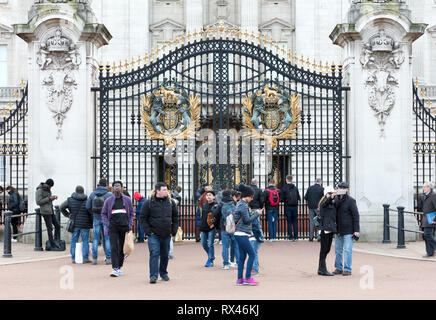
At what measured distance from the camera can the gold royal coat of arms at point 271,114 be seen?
54.7ft

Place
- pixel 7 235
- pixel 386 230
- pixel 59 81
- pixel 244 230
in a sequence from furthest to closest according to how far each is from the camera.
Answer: pixel 59 81 < pixel 386 230 < pixel 7 235 < pixel 244 230

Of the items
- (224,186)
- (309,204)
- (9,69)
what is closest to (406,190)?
(309,204)

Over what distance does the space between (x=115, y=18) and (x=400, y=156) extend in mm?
24543

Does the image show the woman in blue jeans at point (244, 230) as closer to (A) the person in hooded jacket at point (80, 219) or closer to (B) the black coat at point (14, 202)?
(A) the person in hooded jacket at point (80, 219)

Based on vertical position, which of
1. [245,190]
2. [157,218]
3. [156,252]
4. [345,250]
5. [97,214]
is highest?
[245,190]

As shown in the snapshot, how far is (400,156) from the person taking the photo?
1642 cm

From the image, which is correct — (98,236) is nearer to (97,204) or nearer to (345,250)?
(97,204)

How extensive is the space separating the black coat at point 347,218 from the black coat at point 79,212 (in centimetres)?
A: 495

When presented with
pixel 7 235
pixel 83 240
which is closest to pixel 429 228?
pixel 83 240

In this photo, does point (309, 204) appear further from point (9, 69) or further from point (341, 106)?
point (9, 69)

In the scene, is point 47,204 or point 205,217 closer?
point 205,217

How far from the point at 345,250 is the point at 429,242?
2.93 m

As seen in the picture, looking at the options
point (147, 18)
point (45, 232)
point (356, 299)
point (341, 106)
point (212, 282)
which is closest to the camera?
point (356, 299)

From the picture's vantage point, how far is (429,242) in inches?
531
